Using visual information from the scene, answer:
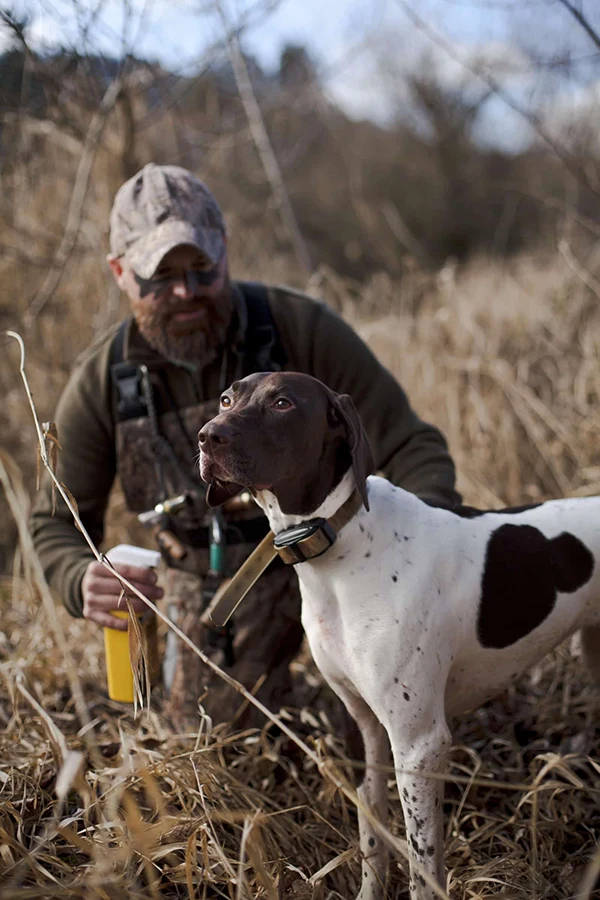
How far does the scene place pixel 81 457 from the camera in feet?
9.29

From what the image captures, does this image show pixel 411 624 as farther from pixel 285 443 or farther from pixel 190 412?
pixel 190 412

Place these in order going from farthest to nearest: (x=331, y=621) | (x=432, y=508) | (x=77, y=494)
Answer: (x=77, y=494), (x=432, y=508), (x=331, y=621)

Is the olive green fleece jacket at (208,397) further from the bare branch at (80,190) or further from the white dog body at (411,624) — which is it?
the bare branch at (80,190)

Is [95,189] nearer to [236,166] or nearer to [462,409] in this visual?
[462,409]

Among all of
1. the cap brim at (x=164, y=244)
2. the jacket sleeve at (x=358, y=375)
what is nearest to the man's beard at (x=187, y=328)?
the cap brim at (x=164, y=244)

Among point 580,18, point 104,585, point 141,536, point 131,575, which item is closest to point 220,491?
point 131,575

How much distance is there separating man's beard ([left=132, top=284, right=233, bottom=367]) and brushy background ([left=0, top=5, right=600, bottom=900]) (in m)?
0.69

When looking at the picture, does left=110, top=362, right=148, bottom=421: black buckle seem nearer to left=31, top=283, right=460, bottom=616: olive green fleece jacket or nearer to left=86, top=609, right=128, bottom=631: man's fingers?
left=31, top=283, right=460, bottom=616: olive green fleece jacket

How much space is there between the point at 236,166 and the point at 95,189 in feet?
19.7

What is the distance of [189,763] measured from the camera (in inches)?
81.6

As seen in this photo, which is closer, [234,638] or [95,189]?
[234,638]

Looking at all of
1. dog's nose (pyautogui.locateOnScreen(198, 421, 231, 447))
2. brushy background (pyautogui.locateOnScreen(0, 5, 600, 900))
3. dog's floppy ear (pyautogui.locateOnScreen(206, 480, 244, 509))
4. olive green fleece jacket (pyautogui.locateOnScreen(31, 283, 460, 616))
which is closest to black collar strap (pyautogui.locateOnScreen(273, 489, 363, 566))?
dog's floppy ear (pyautogui.locateOnScreen(206, 480, 244, 509))

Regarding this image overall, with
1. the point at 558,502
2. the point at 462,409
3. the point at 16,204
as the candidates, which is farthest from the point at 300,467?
the point at 16,204

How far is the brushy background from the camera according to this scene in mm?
1887
